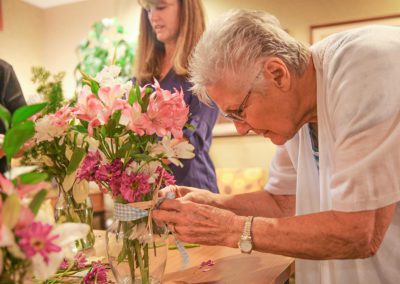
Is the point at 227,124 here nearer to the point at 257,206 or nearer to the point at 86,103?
the point at 257,206

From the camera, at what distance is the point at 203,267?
107 cm

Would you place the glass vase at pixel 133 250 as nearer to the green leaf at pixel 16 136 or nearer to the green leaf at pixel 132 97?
the green leaf at pixel 132 97

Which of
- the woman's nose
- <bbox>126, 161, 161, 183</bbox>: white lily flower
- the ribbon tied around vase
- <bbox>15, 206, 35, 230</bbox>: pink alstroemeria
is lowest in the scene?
the ribbon tied around vase

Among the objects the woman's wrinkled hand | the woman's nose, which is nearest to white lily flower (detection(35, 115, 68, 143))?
the woman's wrinkled hand

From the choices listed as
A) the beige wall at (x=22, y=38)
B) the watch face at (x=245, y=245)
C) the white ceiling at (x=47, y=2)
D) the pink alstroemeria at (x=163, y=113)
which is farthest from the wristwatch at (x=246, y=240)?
the white ceiling at (x=47, y=2)

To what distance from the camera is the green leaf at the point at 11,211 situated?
0.43 m

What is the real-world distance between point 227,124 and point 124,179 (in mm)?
3124

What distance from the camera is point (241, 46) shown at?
1.00 metres

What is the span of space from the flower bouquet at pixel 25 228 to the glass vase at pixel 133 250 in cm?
40

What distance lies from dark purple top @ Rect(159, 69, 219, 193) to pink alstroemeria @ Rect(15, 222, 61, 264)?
1172mm

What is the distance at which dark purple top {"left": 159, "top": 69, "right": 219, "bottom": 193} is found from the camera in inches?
64.9

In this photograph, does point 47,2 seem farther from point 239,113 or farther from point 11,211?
point 11,211

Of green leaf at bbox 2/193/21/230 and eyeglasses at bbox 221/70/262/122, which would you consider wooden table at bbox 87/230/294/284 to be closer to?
eyeglasses at bbox 221/70/262/122

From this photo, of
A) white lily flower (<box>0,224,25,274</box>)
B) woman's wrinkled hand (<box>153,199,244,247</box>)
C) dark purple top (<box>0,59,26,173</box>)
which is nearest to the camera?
white lily flower (<box>0,224,25,274</box>)
